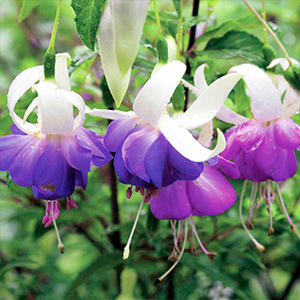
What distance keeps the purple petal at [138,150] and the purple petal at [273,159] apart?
0.21 meters

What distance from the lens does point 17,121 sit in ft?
2.19

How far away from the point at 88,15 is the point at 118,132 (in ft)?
0.55

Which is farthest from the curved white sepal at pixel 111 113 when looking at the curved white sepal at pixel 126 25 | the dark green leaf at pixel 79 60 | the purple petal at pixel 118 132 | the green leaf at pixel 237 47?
the green leaf at pixel 237 47

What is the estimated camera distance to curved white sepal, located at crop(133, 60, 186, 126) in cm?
59

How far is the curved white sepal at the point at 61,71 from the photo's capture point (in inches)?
27.2

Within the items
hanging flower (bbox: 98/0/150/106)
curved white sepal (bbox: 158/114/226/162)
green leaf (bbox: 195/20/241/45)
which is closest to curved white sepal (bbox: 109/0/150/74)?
hanging flower (bbox: 98/0/150/106)

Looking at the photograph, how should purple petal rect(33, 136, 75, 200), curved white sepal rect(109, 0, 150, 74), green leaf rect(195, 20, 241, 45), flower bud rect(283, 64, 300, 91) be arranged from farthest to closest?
green leaf rect(195, 20, 241, 45) → flower bud rect(283, 64, 300, 91) → purple petal rect(33, 136, 75, 200) → curved white sepal rect(109, 0, 150, 74)

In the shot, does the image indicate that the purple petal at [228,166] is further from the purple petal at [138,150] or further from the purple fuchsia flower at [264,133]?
the purple petal at [138,150]

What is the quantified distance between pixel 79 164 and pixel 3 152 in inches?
4.7

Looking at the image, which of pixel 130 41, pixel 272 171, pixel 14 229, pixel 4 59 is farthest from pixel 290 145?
pixel 4 59

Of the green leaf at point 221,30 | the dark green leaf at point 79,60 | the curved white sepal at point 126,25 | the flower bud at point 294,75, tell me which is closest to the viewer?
the curved white sepal at point 126,25

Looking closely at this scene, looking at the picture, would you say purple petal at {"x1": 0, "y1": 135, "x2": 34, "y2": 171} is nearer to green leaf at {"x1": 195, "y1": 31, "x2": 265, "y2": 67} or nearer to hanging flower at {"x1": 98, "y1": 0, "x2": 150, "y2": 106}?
hanging flower at {"x1": 98, "y1": 0, "x2": 150, "y2": 106}

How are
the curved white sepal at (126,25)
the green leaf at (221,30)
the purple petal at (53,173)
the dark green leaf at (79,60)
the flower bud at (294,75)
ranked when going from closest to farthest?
the curved white sepal at (126,25) → the purple petal at (53,173) → the flower bud at (294,75) → the dark green leaf at (79,60) → the green leaf at (221,30)

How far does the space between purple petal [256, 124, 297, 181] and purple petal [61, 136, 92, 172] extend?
0.91ft
